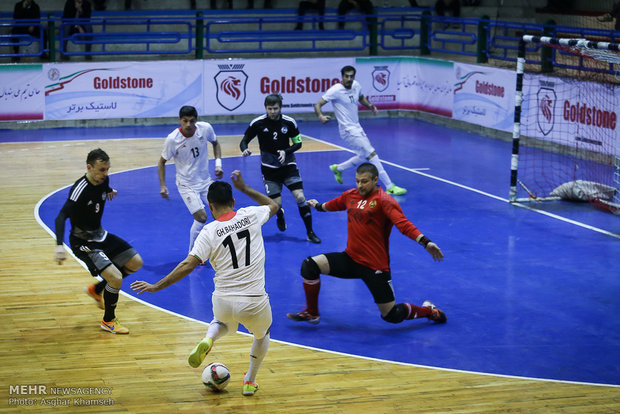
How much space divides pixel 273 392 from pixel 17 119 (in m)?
17.9

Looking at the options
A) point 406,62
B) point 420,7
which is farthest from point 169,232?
point 420,7

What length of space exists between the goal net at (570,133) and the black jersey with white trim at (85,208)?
8657 mm

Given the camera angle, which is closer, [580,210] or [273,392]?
[273,392]

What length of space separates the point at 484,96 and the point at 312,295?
14.9 m

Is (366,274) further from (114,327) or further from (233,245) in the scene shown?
(114,327)

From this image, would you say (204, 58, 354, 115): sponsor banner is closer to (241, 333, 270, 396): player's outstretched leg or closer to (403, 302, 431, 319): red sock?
(403, 302, 431, 319): red sock

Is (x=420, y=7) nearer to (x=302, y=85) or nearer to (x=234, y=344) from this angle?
(x=302, y=85)

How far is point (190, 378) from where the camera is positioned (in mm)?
9086

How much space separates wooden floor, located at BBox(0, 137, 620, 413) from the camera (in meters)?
8.39

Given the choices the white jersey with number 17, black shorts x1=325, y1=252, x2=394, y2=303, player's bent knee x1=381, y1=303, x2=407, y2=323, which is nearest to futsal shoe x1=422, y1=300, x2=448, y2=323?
player's bent knee x1=381, y1=303, x2=407, y2=323

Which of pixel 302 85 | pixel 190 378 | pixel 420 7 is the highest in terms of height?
pixel 420 7

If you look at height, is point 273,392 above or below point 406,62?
below

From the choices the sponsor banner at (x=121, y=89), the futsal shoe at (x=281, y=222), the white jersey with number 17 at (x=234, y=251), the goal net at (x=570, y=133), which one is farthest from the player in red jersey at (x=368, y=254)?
the sponsor banner at (x=121, y=89)

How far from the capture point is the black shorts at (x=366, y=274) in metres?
10.2
